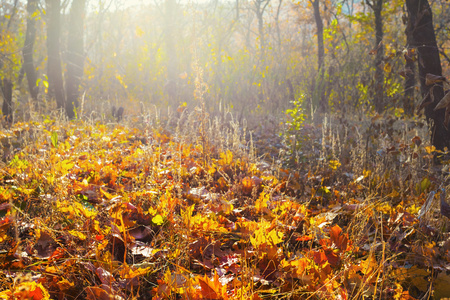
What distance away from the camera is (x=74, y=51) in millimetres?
7824

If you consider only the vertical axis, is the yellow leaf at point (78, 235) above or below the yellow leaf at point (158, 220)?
above

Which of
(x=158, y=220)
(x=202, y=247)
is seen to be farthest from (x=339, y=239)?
(x=158, y=220)

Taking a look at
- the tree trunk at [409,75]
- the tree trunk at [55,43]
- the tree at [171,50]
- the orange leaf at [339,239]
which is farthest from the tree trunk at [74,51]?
the orange leaf at [339,239]

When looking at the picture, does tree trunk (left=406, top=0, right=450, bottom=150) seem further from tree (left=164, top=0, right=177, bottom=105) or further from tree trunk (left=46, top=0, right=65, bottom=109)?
tree (left=164, top=0, right=177, bottom=105)

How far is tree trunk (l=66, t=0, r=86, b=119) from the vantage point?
7.63m

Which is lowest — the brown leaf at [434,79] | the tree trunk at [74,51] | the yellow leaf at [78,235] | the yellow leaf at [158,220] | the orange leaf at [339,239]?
the orange leaf at [339,239]

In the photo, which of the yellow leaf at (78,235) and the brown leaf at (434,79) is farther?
the brown leaf at (434,79)

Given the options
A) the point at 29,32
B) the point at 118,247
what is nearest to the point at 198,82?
the point at 118,247

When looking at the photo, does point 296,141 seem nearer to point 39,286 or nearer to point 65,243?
point 65,243

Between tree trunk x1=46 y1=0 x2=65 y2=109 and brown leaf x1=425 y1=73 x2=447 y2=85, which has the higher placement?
tree trunk x1=46 y1=0 x2=65 y2=109

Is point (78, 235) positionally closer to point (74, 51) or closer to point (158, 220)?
point (158, 220)

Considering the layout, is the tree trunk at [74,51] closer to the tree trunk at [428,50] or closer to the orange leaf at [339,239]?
the tree trunk at [428,50]

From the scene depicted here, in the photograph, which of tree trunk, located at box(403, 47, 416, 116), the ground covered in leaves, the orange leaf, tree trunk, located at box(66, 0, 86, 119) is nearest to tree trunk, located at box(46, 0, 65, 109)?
tree trunk, located at box(66, 0, 86, 119)

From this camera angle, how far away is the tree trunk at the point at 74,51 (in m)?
7.63
